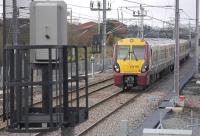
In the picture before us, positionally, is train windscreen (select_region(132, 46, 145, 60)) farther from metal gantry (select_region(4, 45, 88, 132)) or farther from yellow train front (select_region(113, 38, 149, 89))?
metal gantry (select_region(4, 45, 88, 132))

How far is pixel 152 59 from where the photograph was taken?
28.7 meters

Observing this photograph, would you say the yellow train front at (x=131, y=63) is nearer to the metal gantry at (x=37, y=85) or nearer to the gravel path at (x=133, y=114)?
the gravel path at (x=133, y=114)

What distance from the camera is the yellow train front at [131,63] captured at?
2662 cm

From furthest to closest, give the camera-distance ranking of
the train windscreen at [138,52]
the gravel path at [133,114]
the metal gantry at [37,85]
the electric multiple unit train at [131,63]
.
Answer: the train windscreen at [138,52] < the electric multiple unit train at [131,63] < the gravel path at [133,114] < the metal gantry at [37,85]

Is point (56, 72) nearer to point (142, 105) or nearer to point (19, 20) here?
point (19, 20)

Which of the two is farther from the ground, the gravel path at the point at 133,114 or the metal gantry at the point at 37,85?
the metal gantry at the point at 37,85

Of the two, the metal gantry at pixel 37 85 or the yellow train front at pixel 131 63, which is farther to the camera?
the yellow train front at pixel 131 63

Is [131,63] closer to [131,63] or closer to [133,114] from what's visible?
[131,63]

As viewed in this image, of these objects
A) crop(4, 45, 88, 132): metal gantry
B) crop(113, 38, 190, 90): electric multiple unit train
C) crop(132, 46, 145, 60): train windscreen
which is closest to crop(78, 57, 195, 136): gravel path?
crop(113, 38, 190, 90): electric multiple unit train

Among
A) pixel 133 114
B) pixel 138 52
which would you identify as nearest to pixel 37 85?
pixel 133 114

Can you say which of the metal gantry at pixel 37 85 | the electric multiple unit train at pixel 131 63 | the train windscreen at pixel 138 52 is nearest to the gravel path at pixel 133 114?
the electric multiple unit train at pixel 131 63

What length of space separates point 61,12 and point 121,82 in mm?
20747

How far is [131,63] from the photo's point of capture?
2666cm

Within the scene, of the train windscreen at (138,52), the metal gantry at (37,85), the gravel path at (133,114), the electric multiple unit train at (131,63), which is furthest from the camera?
the train windscreen at (138,52)
